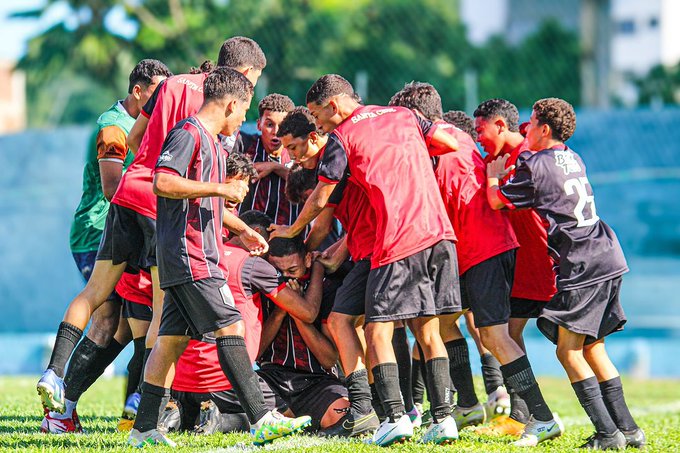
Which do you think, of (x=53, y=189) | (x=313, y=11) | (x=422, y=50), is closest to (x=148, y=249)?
(x=53, y=189)

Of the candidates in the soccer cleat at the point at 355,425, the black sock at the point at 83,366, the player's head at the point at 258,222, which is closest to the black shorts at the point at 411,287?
A: the soccer cleat at the point at 355,425

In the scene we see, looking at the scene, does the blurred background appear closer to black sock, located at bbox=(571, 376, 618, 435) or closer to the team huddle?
the team huddle

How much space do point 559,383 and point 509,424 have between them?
638cm

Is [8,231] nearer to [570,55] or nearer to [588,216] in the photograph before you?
[588,216]

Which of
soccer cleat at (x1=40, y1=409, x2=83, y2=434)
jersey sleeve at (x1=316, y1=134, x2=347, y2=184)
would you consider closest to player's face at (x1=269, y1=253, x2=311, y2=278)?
jersey sleeve at (x1=316, y1=134, x2=347, y2=184)

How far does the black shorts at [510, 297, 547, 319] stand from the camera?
6.42 metres

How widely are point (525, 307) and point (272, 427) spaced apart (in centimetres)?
208

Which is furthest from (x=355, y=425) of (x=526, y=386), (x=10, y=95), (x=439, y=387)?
(x=10, y=95)

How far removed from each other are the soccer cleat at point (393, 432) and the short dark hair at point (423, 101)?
2016 millimetres

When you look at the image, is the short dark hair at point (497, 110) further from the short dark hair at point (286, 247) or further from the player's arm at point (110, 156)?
the player's arm at point (110, 156)

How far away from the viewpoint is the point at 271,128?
24.1ft

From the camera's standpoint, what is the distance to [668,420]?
25.2 ft

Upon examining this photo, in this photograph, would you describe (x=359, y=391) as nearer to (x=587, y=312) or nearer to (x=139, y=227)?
(x=587, y=312)

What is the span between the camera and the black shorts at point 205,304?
5.25m
